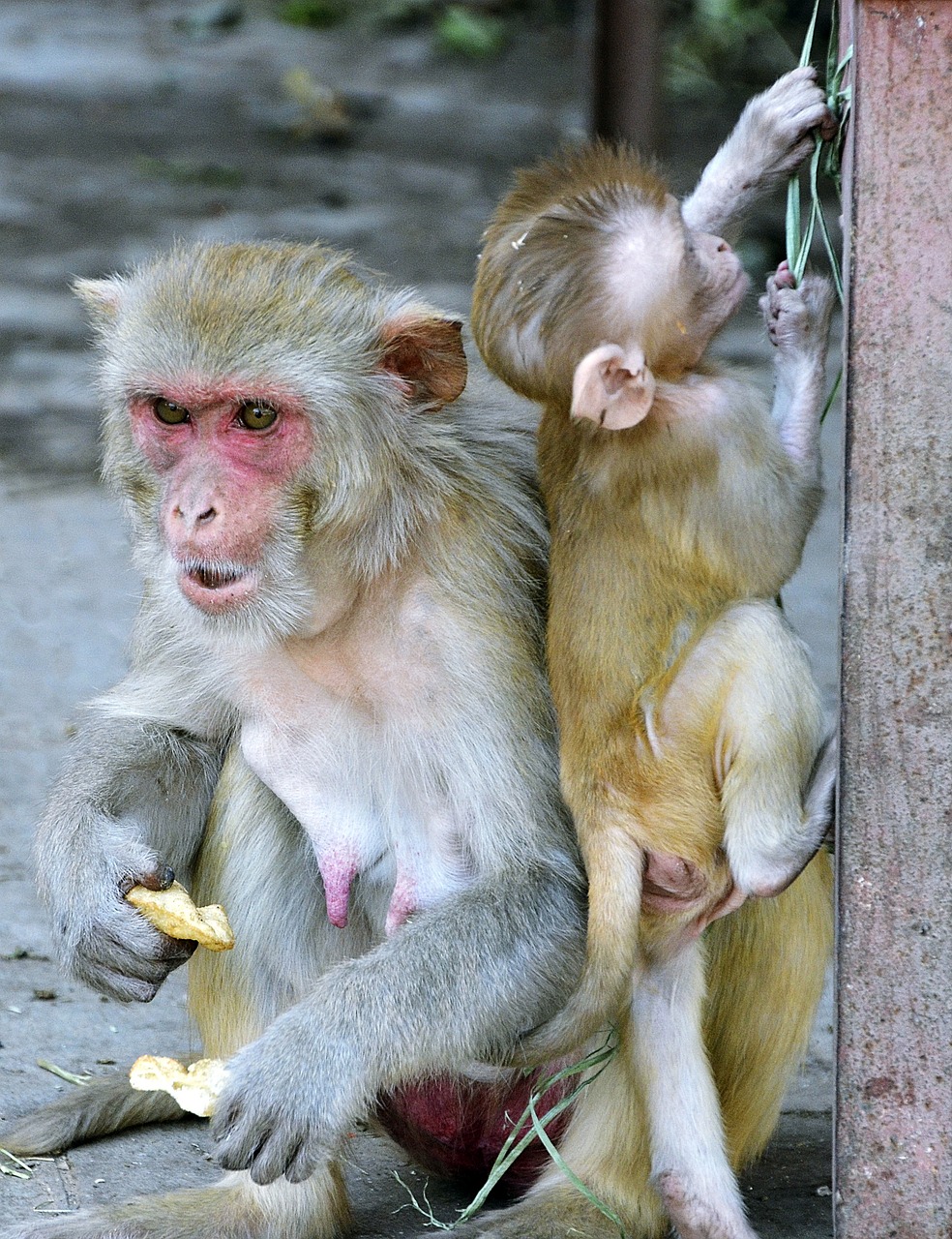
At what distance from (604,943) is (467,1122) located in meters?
0.70

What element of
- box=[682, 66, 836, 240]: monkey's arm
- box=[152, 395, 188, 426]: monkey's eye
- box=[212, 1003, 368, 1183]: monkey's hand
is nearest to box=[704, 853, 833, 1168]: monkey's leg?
box=[212, 1003, 368, 1183]: monkey's hand

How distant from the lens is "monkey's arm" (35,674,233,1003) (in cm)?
343

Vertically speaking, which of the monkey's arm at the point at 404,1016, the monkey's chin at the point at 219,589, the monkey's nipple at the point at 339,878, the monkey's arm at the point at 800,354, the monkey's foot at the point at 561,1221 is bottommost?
the monkey's foot at the point at 561,1221

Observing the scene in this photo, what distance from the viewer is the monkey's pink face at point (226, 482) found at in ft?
10.2

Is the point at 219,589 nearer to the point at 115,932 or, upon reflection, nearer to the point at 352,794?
the point at 352,794

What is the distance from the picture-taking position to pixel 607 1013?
312 cm

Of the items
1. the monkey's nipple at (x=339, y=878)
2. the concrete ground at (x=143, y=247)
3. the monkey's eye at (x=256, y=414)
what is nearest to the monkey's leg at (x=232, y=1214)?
the concrete ground at (x=143, y=247)

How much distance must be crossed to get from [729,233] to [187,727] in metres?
1.45

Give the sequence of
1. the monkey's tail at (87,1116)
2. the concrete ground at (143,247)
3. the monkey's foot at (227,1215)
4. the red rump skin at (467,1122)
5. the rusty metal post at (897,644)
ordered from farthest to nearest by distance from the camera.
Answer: the concrete ground at (143,247) → the monkey's tail at (87,1116) → the red rump skin at (467,1122) → the monkey's foot at (227,1215) → the rusty metal post at (897,644)

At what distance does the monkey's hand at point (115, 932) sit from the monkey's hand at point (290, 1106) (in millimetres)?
364

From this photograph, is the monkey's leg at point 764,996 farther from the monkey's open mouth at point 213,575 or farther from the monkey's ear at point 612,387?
the monkey's open mouth at point 213,575

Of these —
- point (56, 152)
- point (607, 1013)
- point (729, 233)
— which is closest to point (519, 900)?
point (607, 1013)

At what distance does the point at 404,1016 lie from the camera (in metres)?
A: 3.16

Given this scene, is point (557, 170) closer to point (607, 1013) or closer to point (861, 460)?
point (861, 460)
